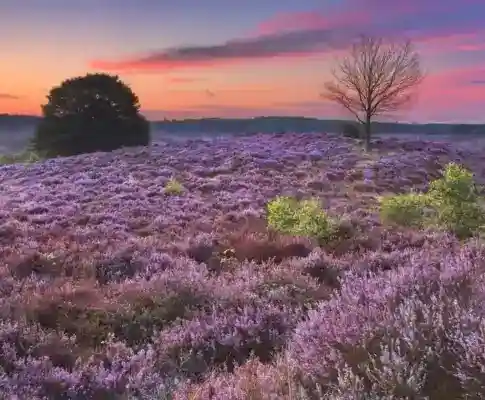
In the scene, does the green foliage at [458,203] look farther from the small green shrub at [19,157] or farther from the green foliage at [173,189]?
the small green shrub at [19,157]

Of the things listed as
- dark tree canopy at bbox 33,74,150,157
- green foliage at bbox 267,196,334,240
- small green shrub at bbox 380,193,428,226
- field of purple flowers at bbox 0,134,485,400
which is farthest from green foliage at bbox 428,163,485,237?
dark tree canopy at bbox 33,74,150,157

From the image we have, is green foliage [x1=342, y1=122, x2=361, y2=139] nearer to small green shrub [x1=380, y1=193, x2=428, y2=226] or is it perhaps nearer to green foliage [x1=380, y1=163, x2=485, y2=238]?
small green shrub [x1=380, y1=193, x2=428, y2=226]

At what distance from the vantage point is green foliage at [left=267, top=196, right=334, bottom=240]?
33.3ft

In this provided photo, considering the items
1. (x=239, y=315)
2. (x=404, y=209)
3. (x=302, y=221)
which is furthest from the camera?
(x=404, y=209)

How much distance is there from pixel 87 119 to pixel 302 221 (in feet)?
105

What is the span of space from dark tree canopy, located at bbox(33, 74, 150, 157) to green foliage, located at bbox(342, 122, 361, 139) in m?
17.8

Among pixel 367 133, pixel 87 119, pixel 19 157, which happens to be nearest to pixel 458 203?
pixel 367 133

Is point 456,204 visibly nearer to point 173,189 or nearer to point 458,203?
point 458,203

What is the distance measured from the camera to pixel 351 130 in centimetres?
4744

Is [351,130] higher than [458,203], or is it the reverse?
[351,130]

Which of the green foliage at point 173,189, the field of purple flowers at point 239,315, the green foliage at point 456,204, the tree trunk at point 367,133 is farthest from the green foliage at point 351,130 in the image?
the green foliage at point 456,204

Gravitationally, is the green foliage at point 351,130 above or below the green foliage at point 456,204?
above

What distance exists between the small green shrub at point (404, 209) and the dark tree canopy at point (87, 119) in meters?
29.7

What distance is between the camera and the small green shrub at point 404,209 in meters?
13.0
